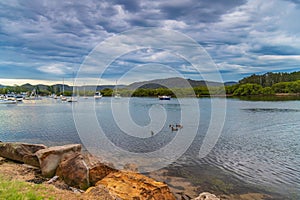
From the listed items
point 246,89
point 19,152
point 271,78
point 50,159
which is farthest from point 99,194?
point 271,78

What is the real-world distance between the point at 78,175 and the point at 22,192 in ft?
12.2

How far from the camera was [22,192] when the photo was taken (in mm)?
6332

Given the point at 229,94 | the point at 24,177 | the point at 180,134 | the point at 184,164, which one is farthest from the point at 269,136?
the point at 229,94

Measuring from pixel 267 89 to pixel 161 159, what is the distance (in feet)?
505

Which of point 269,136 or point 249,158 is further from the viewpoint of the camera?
point 269,136

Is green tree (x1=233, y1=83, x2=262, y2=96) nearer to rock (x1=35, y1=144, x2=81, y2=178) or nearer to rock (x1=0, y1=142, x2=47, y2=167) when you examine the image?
rock (x1=0, y1=142, x2=47, y2=167)

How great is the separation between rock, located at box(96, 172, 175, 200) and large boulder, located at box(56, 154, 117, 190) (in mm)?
980

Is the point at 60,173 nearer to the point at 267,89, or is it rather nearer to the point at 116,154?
the point at 116,154

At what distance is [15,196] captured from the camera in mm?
5914

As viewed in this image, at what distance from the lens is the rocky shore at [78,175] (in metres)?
7.97

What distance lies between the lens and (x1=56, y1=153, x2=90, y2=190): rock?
32.4 feet

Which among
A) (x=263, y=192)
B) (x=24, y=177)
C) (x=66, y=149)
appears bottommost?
(x=263, y=192)

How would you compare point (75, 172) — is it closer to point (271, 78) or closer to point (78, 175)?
point (78, 175)

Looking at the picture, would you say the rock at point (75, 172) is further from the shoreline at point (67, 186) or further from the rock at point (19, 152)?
the rock at point (19, 152)
